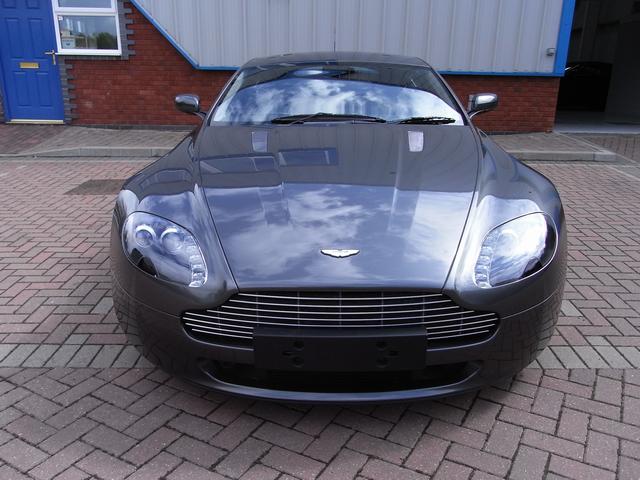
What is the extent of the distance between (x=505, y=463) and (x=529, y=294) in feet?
2.19

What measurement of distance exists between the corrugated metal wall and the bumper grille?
7955 mm

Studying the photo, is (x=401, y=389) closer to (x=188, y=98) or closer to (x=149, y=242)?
(x=149, y=242)

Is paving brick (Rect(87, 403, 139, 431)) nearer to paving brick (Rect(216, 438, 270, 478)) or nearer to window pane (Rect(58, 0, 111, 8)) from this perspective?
paving brick (Rect(216, 438, 270, 478))

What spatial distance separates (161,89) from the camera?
9586 mm

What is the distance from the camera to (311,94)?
3.65 meters

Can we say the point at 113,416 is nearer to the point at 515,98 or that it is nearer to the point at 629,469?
the point at 629,469

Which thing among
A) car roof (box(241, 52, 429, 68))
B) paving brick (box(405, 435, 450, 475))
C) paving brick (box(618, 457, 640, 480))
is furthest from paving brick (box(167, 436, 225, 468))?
car roof (box(241, 52, 429, 68))

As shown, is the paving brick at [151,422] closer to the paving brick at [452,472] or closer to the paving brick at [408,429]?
the paving brick at [408,429]

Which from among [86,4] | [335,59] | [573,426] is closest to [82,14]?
[86,4]

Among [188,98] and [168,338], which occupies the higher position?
[188,98]

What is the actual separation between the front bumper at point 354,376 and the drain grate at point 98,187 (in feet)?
14.0

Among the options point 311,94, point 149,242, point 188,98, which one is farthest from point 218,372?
point 188,98

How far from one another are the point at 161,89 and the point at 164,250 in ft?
26.4

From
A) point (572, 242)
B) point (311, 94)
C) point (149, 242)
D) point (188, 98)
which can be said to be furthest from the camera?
point (572, 242)
